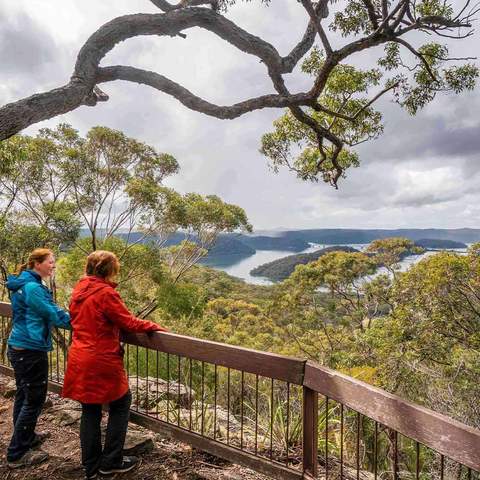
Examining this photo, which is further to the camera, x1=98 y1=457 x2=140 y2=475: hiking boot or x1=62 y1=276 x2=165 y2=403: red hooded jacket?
x1=98 y1=457 x2=140 y2=475: hiking boot

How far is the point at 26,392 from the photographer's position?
302 centimetres

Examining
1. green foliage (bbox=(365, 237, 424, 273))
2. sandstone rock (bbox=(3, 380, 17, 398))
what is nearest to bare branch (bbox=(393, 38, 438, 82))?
sandstone rock (bbox=(3, 380, 17, 398))

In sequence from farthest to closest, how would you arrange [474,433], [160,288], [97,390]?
[160,288]
[97,390]
[474,433]

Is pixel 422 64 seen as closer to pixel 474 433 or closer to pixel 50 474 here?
pixel 474 433

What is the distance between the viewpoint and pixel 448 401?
10.1 metres

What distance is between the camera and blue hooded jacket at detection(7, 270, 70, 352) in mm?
2930

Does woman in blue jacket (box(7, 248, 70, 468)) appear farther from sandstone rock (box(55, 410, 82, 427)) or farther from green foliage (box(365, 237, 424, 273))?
green foliage (box(365, 237, 424, 273))

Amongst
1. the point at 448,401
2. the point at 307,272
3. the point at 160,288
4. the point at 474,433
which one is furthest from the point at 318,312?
the point at 474,433

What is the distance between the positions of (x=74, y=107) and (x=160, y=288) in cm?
1253

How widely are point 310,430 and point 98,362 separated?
1.38 metres

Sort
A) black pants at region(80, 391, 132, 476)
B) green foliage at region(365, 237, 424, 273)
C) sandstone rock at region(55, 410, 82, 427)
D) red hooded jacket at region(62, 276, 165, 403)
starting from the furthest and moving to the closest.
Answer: green foliage at region(365, 237, 424, 273) → sandstone rock at region(55, 410, 82, 427) → black pants at region(80, 391, 132, 476) → red hooded jacket at region(62, 276, 165, 403)

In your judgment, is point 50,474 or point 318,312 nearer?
point 50,474

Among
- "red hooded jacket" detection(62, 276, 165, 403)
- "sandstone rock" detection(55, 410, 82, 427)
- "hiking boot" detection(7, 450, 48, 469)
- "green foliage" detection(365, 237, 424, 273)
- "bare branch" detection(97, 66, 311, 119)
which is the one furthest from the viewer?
"green foliage" detection(365, 237, 424, 273)

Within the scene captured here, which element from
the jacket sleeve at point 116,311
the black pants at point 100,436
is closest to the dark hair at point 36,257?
the jacket sleeve at point 116,311
